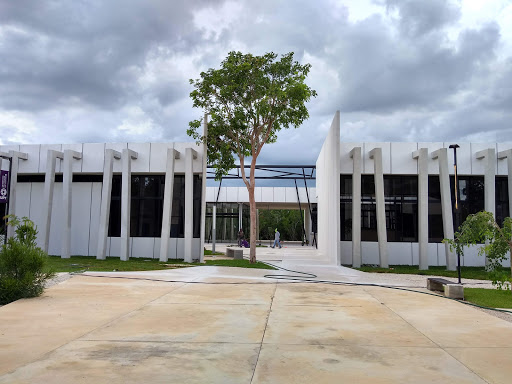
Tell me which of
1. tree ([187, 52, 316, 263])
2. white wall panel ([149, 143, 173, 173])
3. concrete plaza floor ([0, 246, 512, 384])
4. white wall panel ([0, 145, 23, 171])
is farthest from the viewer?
white wall panel ([0, 145, 23, 171])

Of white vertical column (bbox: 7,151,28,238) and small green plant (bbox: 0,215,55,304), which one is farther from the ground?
white vertical column (bbox: 7,151,28,238)

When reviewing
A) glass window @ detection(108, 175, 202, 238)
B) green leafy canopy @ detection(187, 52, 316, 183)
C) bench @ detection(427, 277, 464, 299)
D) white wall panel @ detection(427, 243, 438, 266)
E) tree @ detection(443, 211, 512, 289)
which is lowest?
bench @ detection(427, 277, 464, 299)

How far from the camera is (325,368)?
14.1 ft

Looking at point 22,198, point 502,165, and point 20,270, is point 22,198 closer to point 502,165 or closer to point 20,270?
point 20,270

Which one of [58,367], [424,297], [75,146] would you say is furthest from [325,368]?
[75,146]

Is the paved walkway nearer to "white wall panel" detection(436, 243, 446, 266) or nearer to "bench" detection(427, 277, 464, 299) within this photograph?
"bench" detection(427, 277, 464, 299)

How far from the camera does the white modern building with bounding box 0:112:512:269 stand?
17.9 m

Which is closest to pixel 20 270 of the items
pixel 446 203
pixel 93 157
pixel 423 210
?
pixel 93 157

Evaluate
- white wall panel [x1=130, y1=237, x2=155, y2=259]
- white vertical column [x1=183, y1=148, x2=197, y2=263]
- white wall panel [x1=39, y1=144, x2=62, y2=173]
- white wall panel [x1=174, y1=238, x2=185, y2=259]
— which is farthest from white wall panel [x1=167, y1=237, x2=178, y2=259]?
white wall panel [x1=39, y1=144, x2=62, y2=173]

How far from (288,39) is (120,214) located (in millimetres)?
11232

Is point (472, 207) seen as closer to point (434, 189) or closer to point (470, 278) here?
point (434, 189)

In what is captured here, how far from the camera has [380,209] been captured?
57.2 ft

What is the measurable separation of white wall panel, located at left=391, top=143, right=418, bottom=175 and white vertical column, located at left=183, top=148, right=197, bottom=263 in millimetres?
9241

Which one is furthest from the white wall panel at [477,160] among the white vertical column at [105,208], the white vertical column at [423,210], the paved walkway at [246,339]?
the white vertical column at [105,208]
